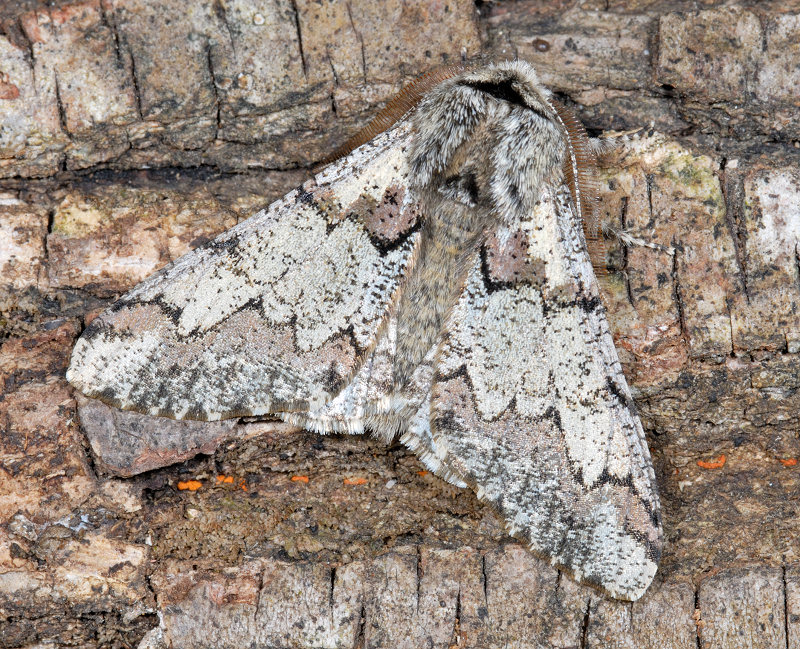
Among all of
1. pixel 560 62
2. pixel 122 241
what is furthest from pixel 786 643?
pixel 122 241

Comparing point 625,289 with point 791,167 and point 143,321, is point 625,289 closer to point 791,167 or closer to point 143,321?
point 791,167

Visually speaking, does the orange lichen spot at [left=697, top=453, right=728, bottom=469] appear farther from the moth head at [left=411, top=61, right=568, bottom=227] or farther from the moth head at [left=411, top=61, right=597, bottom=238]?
the moth head at [left=411, top=61, right=568, bottom=227]

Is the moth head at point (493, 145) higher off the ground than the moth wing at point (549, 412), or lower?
higher

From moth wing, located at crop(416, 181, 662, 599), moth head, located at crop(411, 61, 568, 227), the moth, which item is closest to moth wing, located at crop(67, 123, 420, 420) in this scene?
the moth

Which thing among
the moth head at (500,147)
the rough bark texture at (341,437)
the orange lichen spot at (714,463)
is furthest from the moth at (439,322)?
the orange lichen spot at (714,463)

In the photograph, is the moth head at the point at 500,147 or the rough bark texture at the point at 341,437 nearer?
the rough bark texture at the point at 341,437

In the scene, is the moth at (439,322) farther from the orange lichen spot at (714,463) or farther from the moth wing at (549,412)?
the orange lichen spot at (714,463)
